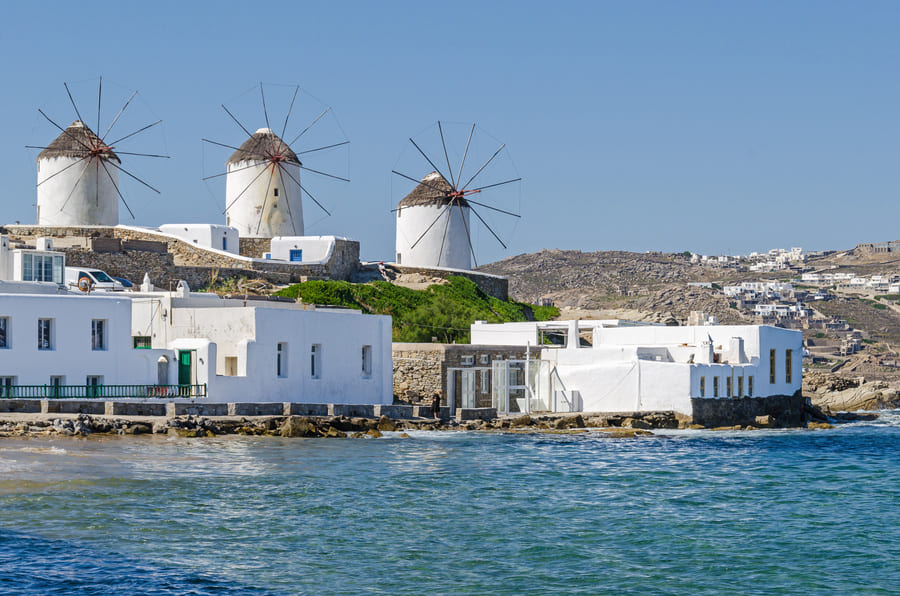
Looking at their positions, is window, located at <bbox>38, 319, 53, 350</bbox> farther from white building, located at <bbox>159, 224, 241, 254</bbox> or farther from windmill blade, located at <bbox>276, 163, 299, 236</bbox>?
windmill blade, located at <bbox>276, 163, 299, 236</bbox>

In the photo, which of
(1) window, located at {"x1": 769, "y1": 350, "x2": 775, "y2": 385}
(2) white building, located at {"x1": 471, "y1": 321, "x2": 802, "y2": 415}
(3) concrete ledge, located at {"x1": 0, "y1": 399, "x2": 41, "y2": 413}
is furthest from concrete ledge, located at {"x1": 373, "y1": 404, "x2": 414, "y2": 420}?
(1) window, located at {"x1": 769, "y1": 350, "x2": 775, "y2": 385}

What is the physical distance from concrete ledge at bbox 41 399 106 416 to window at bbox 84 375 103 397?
1277mm

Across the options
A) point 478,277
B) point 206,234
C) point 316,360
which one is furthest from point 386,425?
point 478,277

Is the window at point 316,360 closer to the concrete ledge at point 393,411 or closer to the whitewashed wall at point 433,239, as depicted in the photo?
the concrete ledge at point 393,411

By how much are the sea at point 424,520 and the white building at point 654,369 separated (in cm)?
757

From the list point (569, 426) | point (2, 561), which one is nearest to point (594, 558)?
point (2, 561)

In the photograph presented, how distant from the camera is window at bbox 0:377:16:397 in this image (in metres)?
23.8

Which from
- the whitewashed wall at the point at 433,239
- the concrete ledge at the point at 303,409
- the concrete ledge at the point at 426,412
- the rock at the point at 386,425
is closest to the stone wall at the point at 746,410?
the concrete ledge at the point at 426,412

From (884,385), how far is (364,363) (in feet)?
145

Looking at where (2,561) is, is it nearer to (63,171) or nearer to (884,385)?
(63,171)

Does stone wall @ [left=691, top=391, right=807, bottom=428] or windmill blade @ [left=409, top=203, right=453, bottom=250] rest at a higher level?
windmill blade @ [left=409, top=203, right=453, bottom=250]

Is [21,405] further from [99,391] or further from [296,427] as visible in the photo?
[296,427]

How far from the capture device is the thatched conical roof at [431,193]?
5766 centimetres

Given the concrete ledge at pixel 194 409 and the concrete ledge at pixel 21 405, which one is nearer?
the concrete ledge at pixel 21 405
